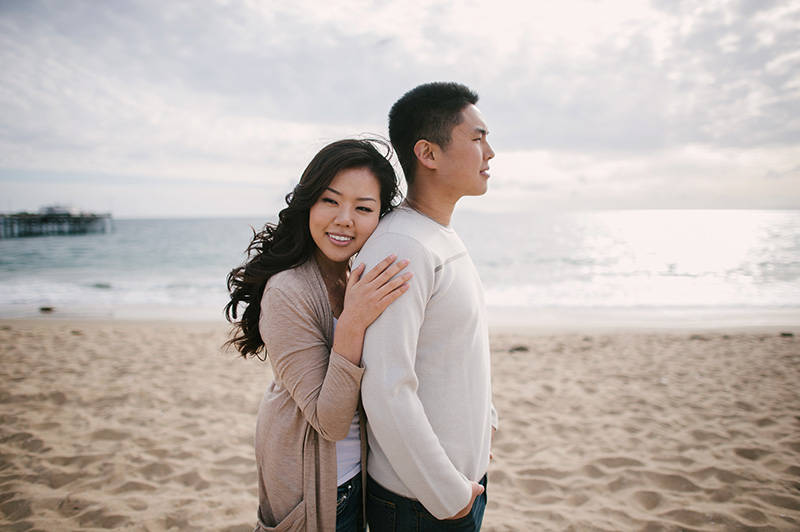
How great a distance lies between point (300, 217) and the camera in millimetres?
1938

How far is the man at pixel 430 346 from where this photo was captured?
145cm

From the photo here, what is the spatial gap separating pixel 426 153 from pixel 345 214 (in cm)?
47

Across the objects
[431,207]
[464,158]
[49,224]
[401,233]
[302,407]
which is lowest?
[302,407]

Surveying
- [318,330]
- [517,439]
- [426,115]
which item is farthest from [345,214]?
[517,439]

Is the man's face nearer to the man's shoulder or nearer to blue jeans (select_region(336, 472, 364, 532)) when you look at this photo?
the man's shoulder

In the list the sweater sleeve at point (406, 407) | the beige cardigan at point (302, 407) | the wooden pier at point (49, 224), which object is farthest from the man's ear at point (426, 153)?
the wooden pier at point (49, 224)

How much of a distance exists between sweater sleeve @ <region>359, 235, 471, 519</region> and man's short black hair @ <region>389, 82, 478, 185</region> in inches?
25.3

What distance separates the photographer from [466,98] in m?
1.92

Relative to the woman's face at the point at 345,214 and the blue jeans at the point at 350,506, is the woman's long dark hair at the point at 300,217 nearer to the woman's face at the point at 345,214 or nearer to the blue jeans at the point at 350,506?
the woman's face at the point at 345,214

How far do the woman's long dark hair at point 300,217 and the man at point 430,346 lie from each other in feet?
0.52

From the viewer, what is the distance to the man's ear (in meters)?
1.86

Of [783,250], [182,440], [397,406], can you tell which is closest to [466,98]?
[397,406]

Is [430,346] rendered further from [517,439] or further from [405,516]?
[517,439]

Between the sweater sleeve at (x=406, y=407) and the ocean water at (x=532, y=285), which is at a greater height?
the sweater sleeve at (x=406, y=407)
